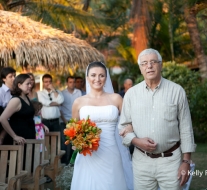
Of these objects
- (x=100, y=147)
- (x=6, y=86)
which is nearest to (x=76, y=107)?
(x=100, y=147)

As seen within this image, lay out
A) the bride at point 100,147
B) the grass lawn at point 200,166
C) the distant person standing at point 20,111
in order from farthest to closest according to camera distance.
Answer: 1. the grass lawn at point 200,166
2. the distant person standing at point 20,111
3. the bride at point 100,147

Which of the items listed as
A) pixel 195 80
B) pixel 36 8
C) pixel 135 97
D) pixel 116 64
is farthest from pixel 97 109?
pixel 116 64

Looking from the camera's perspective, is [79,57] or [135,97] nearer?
[135,97]

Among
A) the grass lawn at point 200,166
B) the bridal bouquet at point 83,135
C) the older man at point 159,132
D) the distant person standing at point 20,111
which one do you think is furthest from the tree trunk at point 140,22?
the older man at point 159,132

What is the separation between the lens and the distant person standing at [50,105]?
9.73m

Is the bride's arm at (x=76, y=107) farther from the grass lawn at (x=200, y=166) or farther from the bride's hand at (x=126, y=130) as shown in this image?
the grass lawn at (x=200, y=166)

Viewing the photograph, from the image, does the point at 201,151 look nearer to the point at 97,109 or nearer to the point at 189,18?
the point at 189,18

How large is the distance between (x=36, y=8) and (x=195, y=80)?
6313 mm

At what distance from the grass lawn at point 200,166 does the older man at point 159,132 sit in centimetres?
394

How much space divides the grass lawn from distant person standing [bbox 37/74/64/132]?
3280 millimetres

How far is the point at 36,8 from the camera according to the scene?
15953 millimetres

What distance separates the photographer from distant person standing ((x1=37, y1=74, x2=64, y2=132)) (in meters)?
9.73

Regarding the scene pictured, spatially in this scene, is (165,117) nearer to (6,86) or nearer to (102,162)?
(102,162)

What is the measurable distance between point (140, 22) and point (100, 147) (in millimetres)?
10288
